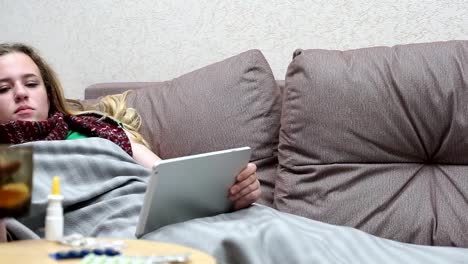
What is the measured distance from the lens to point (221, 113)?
1.71 m

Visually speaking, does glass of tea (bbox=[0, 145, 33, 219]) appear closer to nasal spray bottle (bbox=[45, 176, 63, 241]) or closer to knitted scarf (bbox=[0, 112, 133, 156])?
nasal spray bottle (bbox=[45, 176, 63, 241])

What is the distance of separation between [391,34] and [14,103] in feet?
3.34

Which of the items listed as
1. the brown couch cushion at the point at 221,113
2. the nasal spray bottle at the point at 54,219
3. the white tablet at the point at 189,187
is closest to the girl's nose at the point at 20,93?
the brown couch cushion at the point at 221,113

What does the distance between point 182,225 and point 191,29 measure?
1.00 meters

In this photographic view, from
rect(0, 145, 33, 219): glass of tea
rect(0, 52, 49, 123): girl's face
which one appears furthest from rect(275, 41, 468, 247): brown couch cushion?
rect(0, 145, 33, 219): glass of tea

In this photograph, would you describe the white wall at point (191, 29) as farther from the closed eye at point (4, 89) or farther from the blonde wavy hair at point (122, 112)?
the closed eye at point (4, 89)

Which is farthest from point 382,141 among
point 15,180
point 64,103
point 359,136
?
point 15,180

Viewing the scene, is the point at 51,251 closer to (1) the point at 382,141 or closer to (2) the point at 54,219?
(2) the point at 54,219

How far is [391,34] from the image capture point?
75.0 inches

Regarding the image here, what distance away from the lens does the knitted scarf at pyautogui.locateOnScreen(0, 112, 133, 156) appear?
1.47 meters

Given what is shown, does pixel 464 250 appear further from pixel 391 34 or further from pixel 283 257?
pixel 391 34

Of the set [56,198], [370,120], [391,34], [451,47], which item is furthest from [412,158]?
A: [56,198]

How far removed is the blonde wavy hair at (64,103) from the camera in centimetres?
169

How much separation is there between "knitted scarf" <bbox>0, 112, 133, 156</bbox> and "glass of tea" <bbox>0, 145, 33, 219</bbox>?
2.35 feet
